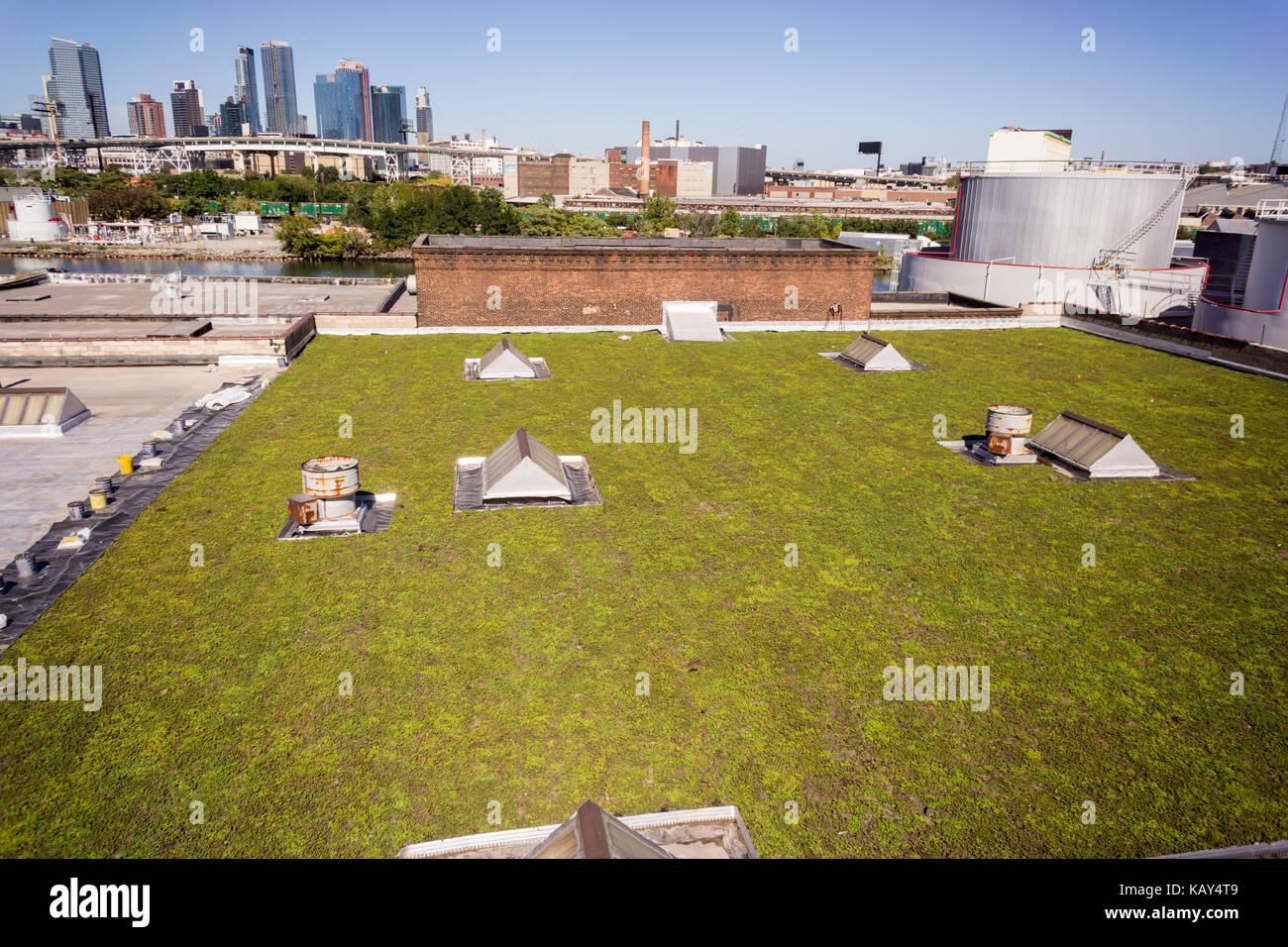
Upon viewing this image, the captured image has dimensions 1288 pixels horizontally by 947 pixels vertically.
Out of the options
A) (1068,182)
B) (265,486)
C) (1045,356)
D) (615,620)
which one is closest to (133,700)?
(615,620)

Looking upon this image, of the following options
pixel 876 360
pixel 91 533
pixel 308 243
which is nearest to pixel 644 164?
pixel 308 243

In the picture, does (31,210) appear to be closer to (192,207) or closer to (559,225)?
(192,207)

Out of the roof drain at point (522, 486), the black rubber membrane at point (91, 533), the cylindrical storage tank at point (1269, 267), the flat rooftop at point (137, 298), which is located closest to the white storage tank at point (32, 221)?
the flat rooftop at point (137, 298)

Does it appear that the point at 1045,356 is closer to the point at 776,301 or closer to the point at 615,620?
the point at 776,301

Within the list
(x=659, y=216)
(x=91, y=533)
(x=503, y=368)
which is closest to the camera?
(x=91, y=533)

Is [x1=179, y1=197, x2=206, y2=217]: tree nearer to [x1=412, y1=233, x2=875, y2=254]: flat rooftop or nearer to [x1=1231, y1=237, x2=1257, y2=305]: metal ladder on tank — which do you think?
[x1=412, y1=233, x2=875, y2=254]: flat rooftop

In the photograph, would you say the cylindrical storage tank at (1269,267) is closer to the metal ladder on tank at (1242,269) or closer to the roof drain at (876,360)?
the metal ladder on tank at (1242,269)
